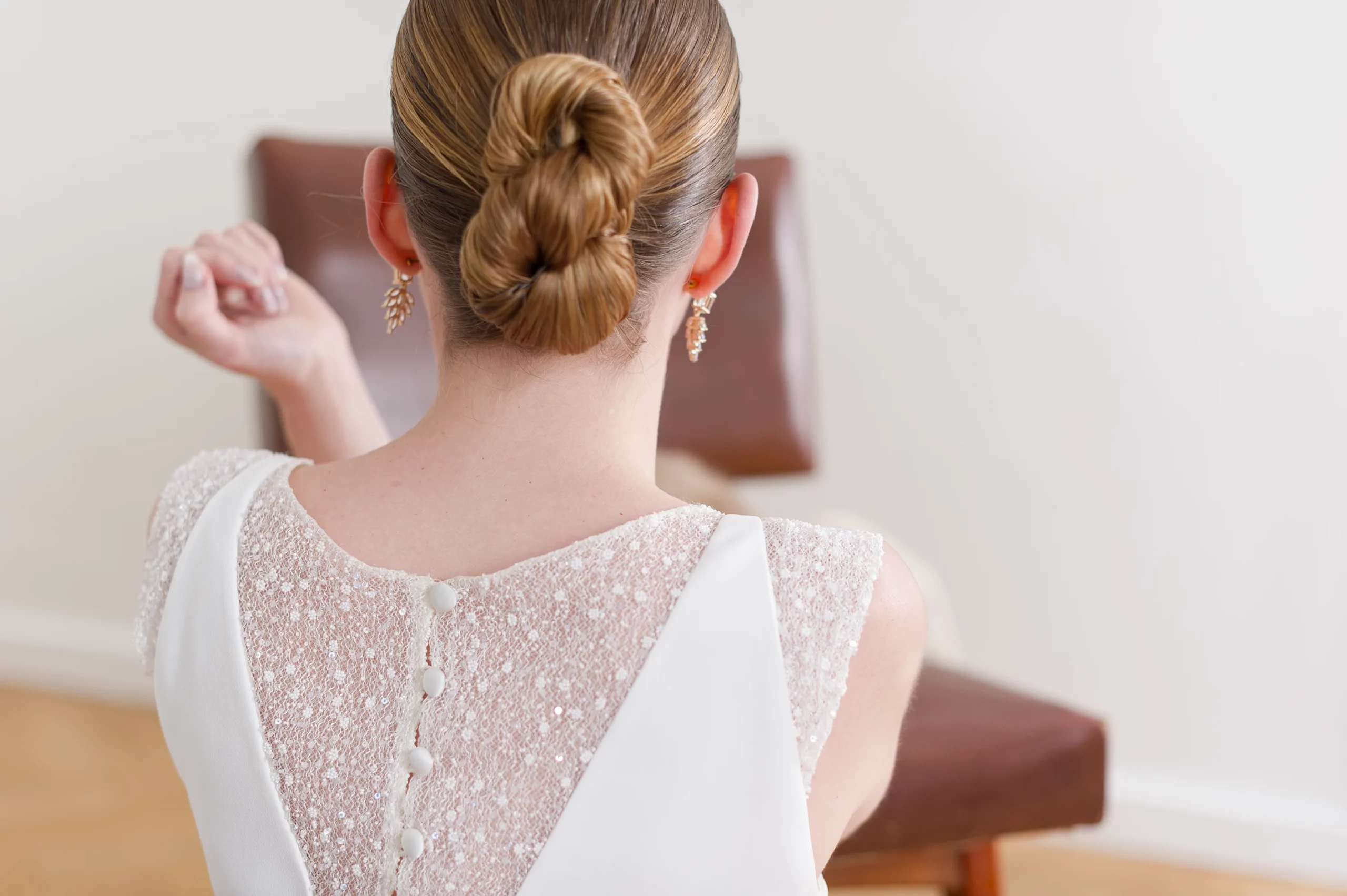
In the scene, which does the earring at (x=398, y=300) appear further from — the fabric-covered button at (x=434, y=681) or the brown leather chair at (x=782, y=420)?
the brown leather chair at (x=782, y=420)

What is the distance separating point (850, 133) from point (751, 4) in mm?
300

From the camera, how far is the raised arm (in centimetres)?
97

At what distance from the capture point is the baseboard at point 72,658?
8.24ft

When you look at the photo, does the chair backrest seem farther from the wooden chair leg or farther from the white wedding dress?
the white wedding dress

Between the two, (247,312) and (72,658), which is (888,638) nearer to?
(247,312)

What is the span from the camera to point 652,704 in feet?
1.98

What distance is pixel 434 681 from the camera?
622 mm

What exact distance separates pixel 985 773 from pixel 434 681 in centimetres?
85

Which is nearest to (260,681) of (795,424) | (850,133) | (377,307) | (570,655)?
(570,655)

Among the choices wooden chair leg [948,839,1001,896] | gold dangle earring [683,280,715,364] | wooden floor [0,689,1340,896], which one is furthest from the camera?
wooden floor [0,689,1340,896]

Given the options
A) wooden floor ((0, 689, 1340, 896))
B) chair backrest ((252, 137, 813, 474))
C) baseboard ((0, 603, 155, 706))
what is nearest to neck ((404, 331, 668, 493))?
chair backrest ((252, 137, 813, 474))

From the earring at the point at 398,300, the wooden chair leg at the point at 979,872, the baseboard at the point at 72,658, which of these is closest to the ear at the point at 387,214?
the earring at the point at 398,300
